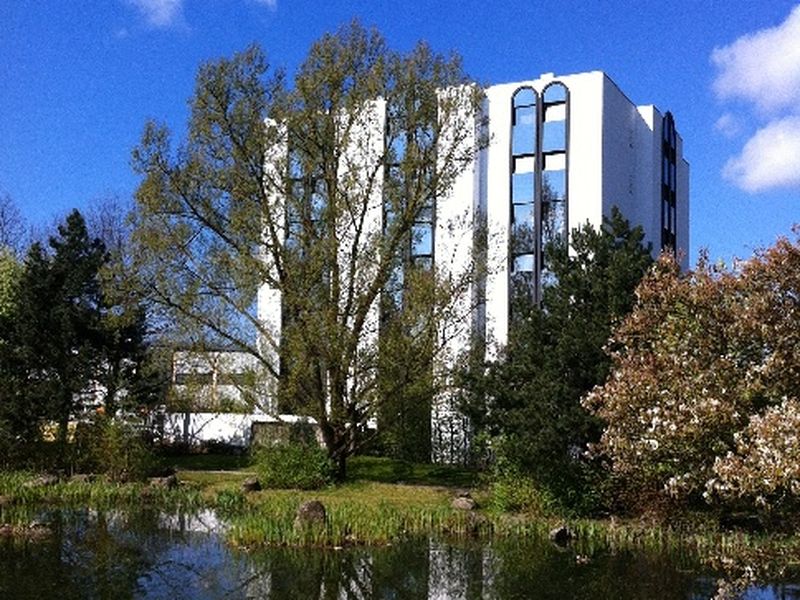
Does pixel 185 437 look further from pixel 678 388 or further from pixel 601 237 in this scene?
pixel 678 388

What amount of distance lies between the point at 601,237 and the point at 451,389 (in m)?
6.93

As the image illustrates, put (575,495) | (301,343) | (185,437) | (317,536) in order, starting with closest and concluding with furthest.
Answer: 1. (317,536)
2. (575,495)
3. (301,343)
4. (185,437)

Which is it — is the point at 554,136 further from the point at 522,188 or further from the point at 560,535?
the point at 560,535

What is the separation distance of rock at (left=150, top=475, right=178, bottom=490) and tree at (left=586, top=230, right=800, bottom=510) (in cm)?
1277

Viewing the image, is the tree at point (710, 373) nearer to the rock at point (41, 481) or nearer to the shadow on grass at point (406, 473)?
the shadow on grass at point (406, 473)

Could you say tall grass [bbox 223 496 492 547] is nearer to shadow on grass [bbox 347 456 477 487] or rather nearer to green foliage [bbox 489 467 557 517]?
green foliage [bbox 489 467 557 517]

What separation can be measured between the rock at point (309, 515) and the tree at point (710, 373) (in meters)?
5.86

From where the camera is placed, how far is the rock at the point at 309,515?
54.1 feet

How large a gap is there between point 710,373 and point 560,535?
260 inches

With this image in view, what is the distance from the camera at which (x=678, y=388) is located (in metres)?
11.8

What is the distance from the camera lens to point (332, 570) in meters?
14.0

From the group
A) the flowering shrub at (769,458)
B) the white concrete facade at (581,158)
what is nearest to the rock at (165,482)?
the white concrete facade at (581,158)

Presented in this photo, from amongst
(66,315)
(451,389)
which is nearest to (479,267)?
(451,389)

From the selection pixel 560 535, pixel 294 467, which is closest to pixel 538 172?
pixel 294 467
